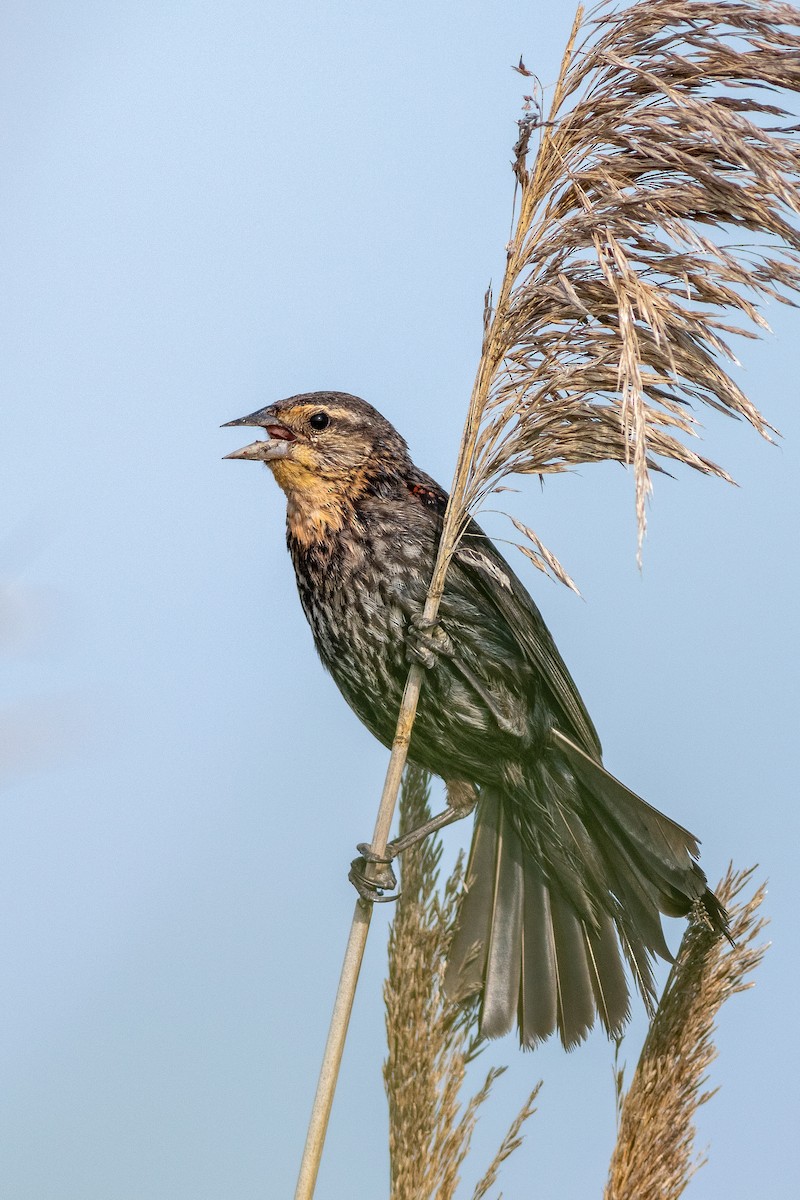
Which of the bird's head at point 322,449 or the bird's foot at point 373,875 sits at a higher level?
the bird's head at point 322,449

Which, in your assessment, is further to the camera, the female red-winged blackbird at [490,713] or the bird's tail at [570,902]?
the female red-winged blackbird at [490,713]

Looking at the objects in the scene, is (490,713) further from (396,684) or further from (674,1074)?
(674,1074)

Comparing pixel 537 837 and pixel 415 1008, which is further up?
pixel 537 837

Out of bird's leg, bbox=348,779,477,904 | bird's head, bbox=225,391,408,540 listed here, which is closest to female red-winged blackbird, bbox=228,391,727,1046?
bird's head, bbox=225,391,408,540

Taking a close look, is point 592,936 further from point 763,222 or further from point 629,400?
point 763,222

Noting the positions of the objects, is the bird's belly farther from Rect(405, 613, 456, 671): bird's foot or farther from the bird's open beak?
the bird's open beak

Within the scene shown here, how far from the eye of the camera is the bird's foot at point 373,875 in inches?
74.5

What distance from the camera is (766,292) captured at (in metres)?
1.76

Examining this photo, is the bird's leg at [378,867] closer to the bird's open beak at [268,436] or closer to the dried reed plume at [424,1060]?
the dried reed plume at [424,1060]

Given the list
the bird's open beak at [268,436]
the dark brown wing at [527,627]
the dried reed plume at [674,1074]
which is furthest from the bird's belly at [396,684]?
the dried reed plume at [674,1074]

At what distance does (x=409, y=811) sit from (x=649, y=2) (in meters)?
1.34

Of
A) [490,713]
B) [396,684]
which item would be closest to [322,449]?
[396,684]

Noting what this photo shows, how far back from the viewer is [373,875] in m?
2.01

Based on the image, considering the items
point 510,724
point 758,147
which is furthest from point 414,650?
point 758,147
